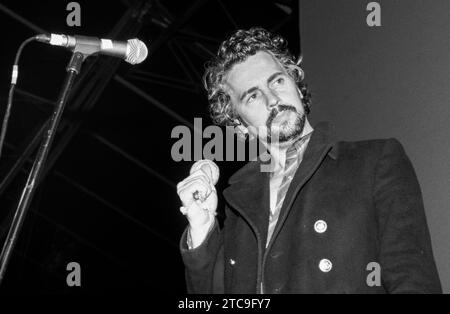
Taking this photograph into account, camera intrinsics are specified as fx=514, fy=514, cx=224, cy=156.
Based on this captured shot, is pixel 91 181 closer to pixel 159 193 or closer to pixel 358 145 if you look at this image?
pixel 159 193

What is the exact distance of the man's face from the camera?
6.81ft

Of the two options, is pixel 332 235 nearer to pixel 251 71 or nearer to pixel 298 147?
pixel 298 147

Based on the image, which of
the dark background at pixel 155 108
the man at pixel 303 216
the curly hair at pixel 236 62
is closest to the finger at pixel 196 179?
the man at pixel 303 216

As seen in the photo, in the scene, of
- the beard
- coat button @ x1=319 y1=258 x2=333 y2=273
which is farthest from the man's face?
coat button @ x1=319 y1=258 x2=333 y2=273

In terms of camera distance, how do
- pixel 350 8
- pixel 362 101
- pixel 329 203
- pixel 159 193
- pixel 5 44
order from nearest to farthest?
pixel 329 203, pixel 362 101, pixel 350 8, pixel 5 44, pixel 159 193

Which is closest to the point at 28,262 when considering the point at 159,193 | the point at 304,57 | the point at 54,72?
the point at 159,193

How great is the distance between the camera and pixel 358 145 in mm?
1869

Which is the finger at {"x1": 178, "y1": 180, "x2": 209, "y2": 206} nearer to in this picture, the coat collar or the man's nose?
the coat collar

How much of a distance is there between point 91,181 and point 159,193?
128 centimetres

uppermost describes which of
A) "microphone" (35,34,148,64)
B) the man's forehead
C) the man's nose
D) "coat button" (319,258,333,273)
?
the man's forehead

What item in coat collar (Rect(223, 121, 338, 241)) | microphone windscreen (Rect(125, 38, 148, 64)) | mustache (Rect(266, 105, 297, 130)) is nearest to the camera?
coat collar (Rect(223, 121, 338, 241))

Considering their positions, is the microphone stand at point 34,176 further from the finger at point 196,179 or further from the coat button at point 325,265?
the coat button at point 325,265

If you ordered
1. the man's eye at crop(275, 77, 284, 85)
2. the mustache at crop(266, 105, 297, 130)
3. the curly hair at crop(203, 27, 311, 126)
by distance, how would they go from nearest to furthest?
the mustache at crop(266, 105, 297, 130) → the man's eye at crop(275, 77, 284, 85) → the curly hair at crop(203, 27, 311, 126)

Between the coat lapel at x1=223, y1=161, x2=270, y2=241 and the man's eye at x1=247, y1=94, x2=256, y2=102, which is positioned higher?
the man's eye at x1=247, y1=94, x2=256, y2=102
